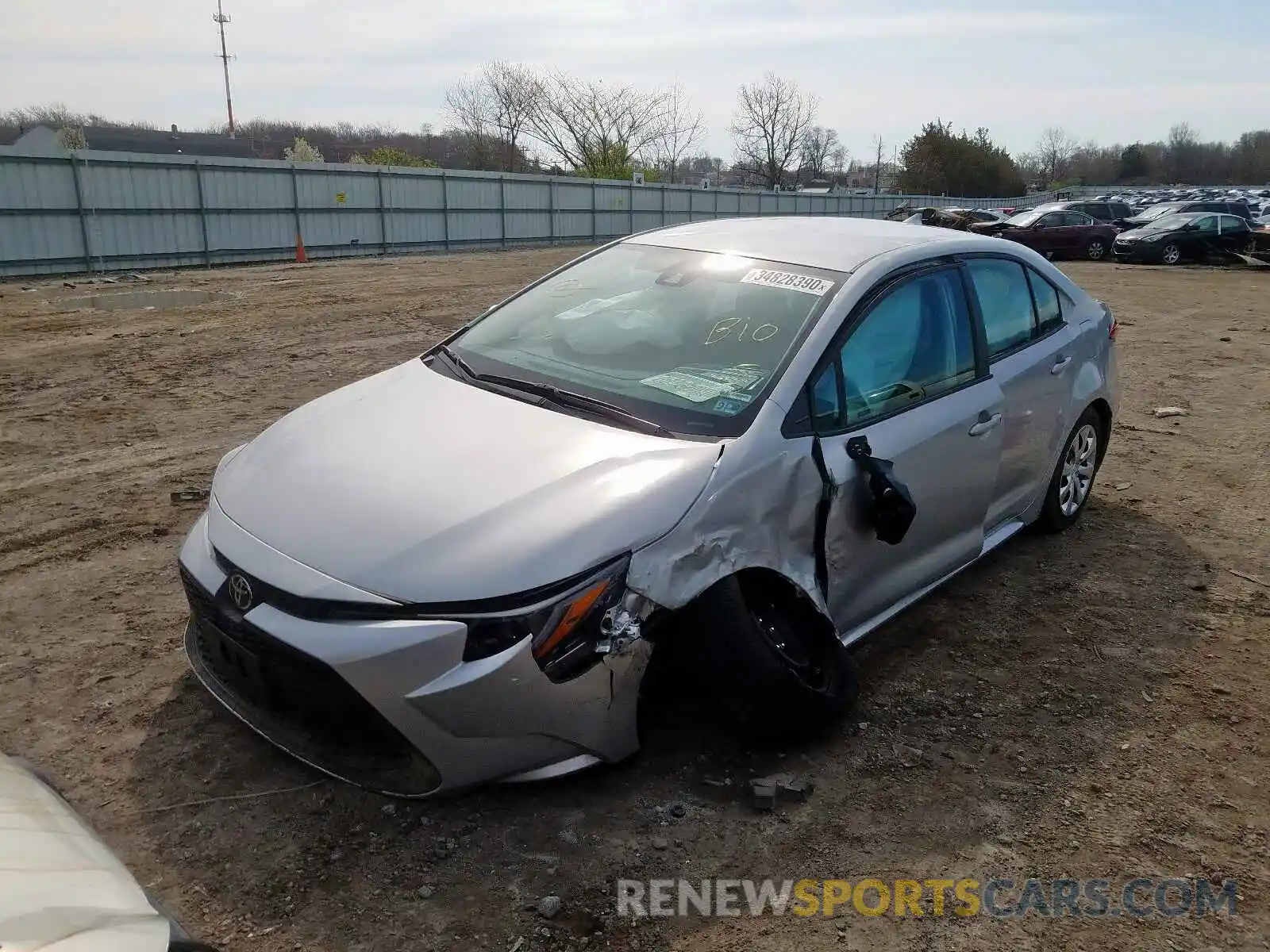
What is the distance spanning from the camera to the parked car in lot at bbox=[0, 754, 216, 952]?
1.41 metres

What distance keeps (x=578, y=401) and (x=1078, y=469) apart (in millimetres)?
3209

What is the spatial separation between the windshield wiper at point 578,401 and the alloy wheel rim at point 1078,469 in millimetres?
2819

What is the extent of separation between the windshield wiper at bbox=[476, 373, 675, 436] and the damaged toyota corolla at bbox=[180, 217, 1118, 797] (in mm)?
11

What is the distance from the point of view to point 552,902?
245cm

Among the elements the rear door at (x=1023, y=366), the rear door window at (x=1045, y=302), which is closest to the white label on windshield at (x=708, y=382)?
the rear door at (x=1023, y=366)

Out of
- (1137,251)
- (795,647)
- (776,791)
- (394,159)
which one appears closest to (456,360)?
(795,647)

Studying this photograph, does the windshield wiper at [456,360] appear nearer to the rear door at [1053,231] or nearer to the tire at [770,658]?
the tire at [770,658]

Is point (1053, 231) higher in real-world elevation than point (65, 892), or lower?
higher

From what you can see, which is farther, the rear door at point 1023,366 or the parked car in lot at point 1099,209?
the parked car in lot at point 1099,209

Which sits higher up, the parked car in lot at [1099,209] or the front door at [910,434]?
the parked car in lot at [1099,209]

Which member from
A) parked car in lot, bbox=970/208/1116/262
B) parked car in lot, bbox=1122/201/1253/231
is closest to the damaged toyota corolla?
parked car in lot, bbox=970/208/1116/262

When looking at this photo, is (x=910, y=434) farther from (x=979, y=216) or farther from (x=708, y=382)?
(x=979, y=216)

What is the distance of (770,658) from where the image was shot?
286 centimetres

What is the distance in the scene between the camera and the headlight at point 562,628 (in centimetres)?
246
